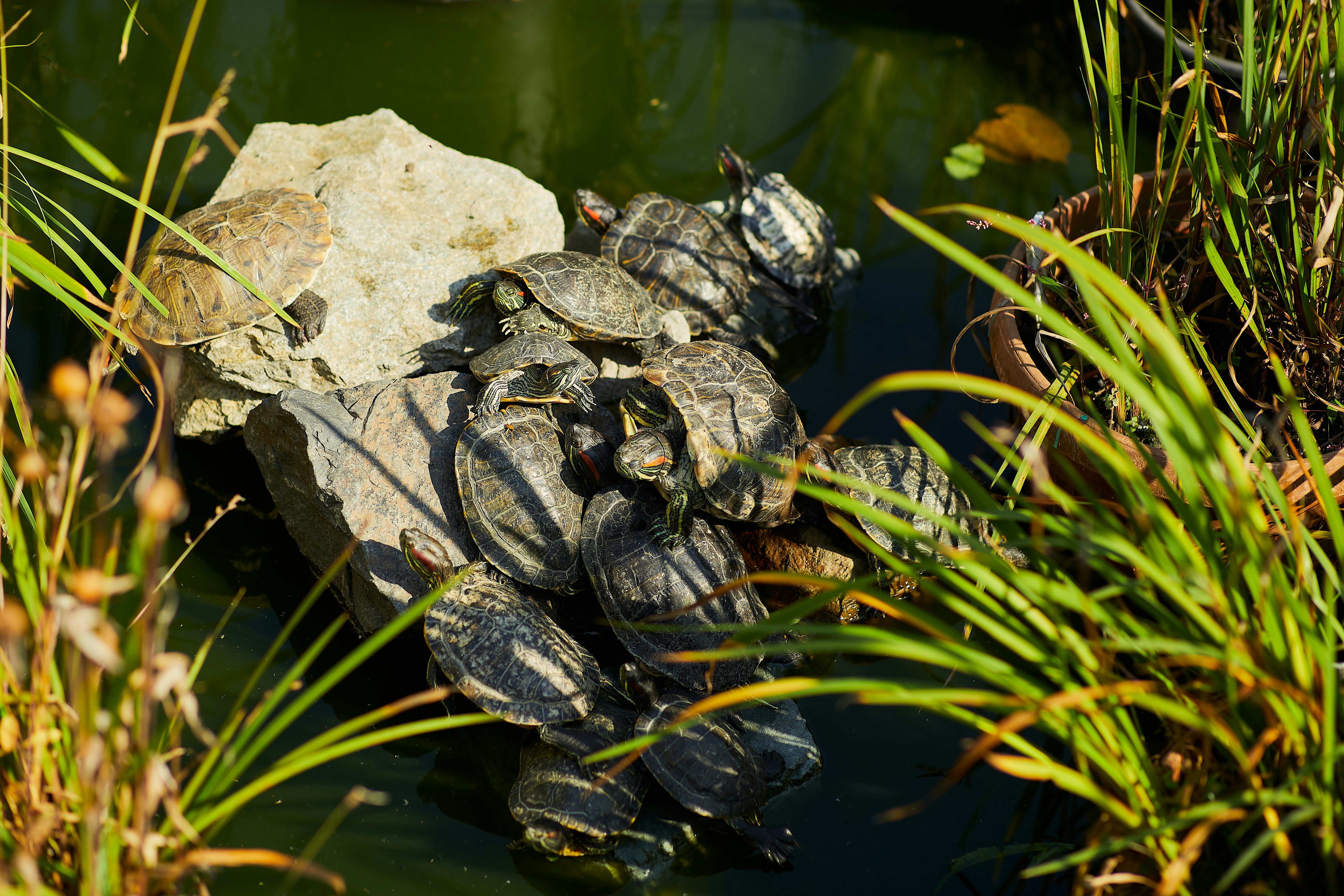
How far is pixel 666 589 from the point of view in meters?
2.54

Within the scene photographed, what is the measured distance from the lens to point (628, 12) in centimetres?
505

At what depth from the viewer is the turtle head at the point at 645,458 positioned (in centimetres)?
262

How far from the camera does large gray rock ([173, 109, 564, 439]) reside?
3107 millimetres

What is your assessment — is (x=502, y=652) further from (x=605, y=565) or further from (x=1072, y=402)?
(x=1072, y=402)

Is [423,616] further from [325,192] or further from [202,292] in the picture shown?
[325,192]

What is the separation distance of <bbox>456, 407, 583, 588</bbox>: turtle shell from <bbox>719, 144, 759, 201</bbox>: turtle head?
1.85m

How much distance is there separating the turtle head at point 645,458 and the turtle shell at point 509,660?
20.5 inches

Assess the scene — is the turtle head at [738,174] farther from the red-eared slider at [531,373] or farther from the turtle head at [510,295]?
the red-eared slider at [531,373]

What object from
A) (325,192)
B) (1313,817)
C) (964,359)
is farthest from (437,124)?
(1313,817)

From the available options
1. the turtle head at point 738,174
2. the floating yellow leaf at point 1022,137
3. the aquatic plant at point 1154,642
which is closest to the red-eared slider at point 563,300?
the turtle head at point 738,174

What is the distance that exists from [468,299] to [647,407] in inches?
34.0

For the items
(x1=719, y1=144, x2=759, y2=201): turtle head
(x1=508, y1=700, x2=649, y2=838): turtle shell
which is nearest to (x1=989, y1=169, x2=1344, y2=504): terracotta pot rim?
(x1=719, y1=144, x2=759, y2=201): turtle head

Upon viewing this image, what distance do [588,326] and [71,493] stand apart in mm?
1924

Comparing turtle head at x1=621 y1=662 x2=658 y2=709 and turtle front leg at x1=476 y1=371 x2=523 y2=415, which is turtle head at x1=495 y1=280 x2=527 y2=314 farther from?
turtle head at x1=621 y1=662 x2=658 y2=709
